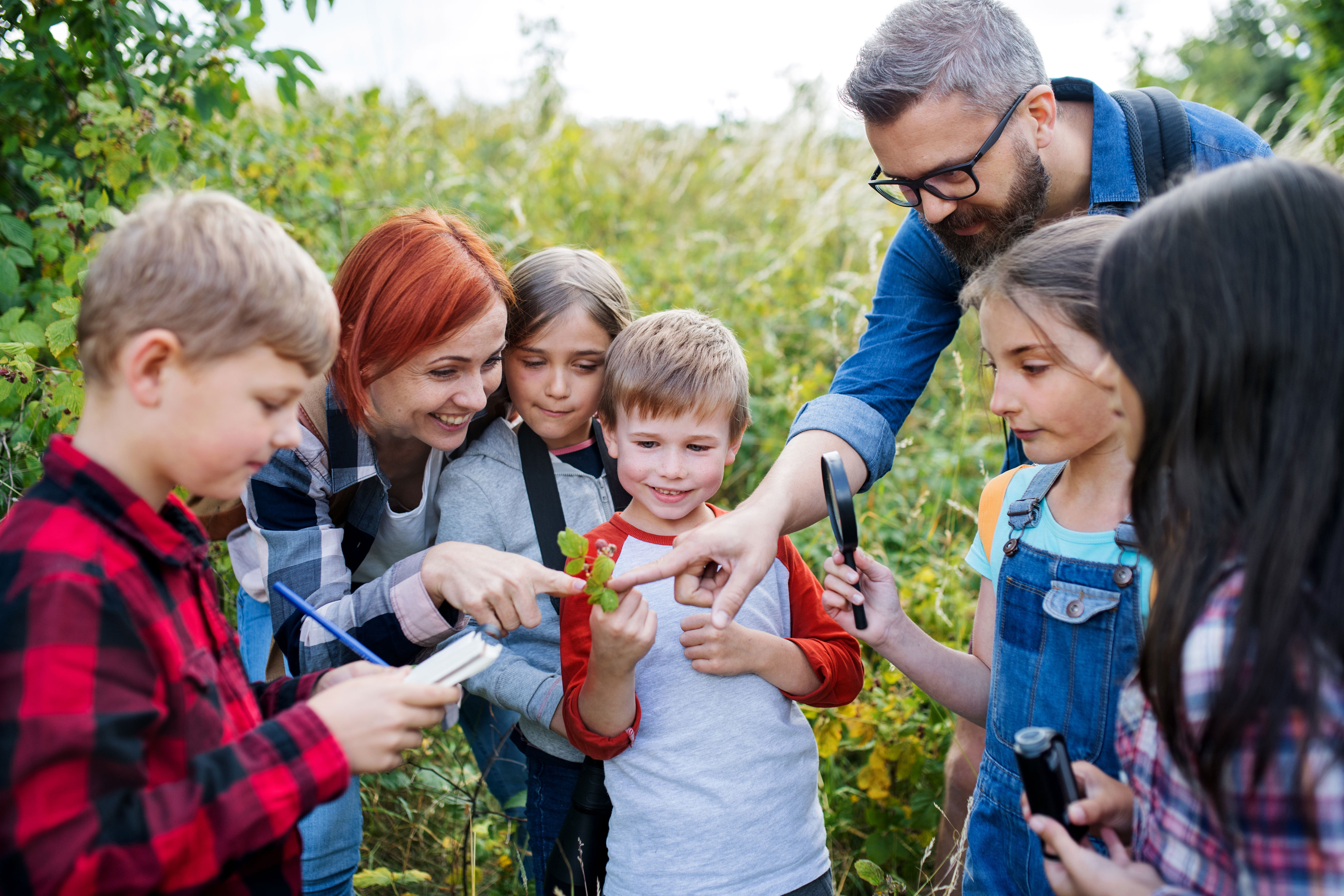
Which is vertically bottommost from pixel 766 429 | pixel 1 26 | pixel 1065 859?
pixel 766 429

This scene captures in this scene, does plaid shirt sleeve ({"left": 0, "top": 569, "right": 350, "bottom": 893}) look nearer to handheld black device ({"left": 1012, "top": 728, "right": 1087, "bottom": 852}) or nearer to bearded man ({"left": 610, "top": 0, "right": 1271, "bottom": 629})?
handheld black device ({"left": 1012, "top": 728, "right": 1087, "bottom": 852})

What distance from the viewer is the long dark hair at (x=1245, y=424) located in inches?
43.9

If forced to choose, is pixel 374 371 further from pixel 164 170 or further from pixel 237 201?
pixel 164 170

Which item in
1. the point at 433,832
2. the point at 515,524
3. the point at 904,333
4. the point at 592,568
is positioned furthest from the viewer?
the point at 433,832

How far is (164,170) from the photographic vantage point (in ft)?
9.70

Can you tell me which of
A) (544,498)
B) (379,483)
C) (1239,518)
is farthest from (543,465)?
(1239,518)

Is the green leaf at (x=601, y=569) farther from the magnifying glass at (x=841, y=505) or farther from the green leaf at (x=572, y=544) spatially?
the magnifying glass at (x=841, y=505)

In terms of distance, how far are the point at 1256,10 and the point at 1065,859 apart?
49.9 feet

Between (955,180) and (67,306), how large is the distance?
2.36m

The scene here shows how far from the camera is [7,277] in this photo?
8.36ft

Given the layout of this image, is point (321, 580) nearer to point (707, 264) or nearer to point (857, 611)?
point (857, 611)

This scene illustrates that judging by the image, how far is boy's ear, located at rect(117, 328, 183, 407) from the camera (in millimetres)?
1249

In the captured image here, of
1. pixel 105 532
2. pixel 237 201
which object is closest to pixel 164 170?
pixel 237 201

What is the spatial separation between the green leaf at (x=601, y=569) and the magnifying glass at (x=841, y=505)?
0.47 metres
